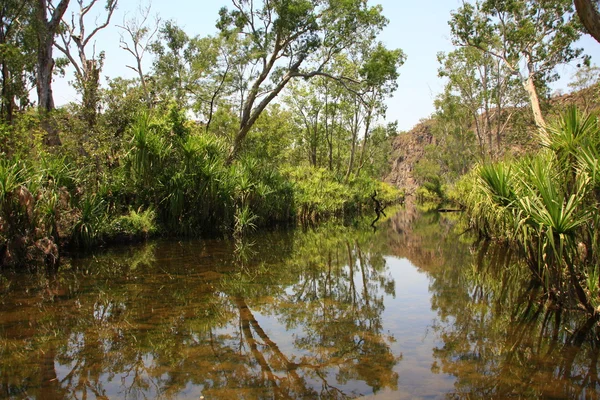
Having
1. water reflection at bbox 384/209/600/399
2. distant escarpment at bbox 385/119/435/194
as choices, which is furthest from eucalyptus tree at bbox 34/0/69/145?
distant escarpment at bbox 385/119/435/194

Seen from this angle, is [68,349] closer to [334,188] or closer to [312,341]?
[312,341]

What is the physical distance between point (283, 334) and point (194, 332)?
1123 millimetres

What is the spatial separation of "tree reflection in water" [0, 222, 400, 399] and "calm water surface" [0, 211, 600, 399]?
23 mm

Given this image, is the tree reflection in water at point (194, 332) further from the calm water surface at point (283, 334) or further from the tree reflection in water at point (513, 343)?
the tree reflection in water at point (513, 343)

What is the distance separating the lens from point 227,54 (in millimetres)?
25953

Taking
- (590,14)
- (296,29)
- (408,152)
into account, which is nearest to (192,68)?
(296,29)

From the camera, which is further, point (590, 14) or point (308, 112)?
point (308, 112)

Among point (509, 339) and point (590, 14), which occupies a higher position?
point (590, 14)

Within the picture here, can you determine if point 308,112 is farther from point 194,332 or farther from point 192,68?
point 194,332

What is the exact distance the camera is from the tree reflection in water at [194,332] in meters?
3.96

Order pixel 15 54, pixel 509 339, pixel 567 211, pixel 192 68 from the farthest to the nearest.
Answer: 1. pixel 192 68
2. pixel 15 54
3. pixel 567 211
4. pixel 509 339

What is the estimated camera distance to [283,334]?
5406mm

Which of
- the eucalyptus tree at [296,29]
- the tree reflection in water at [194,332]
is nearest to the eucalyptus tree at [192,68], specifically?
the eucalyptus tree at [296,29]

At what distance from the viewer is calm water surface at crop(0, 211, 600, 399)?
3.94 m
